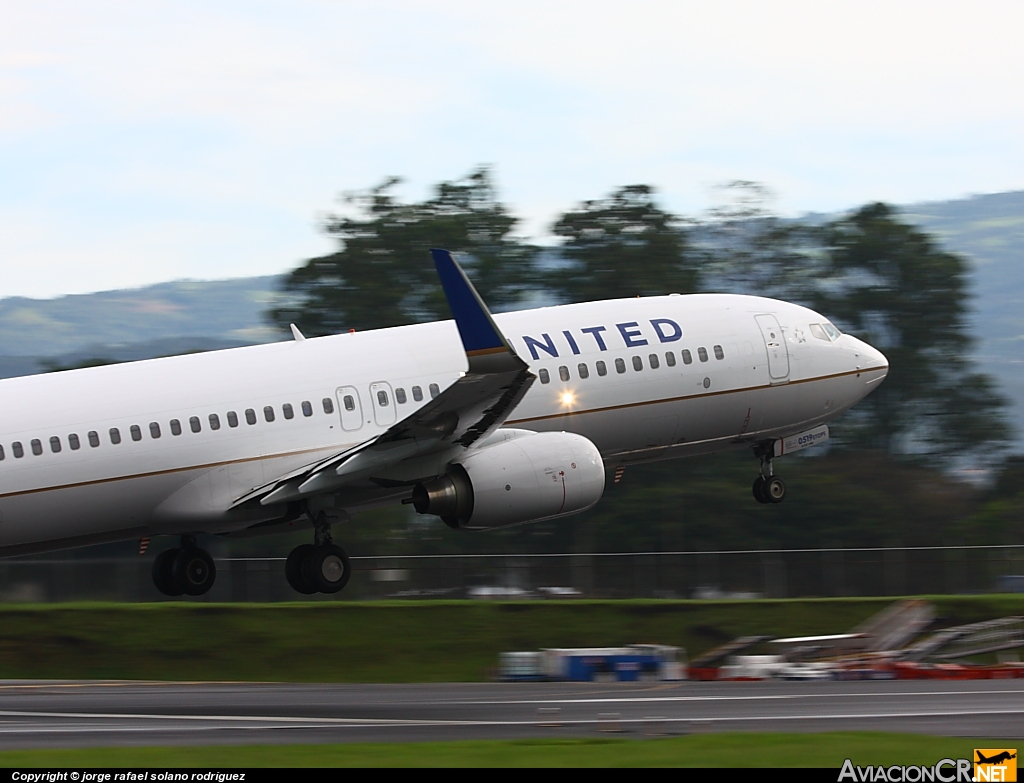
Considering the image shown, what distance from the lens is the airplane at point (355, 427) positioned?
91.9 ft

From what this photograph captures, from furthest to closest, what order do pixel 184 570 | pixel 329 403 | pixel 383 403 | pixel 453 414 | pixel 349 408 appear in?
pixel 184 570 → pixel 383 403 → pixel 349 408 → pixel 329 403 → pixel 453 414

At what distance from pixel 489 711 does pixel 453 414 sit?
19.2 ft

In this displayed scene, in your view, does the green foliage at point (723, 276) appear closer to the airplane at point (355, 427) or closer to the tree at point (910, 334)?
the tree at point (910, 334)

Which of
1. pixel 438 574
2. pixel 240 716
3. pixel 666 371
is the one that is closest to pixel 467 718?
pixel 240 716

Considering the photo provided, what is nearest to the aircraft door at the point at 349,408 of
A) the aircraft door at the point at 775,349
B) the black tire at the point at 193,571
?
the black tire at the point at 193,571

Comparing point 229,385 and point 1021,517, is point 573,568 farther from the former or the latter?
point 1021,517

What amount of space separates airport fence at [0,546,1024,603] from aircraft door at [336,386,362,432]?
13088 mm

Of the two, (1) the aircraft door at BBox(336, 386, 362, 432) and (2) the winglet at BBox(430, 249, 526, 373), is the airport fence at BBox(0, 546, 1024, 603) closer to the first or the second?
(1) the aircraft door at BBox(336, 386, 362, 432)

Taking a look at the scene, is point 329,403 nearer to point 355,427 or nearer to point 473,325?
point 355,427

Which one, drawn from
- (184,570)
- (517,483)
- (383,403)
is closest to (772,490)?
(517,483)

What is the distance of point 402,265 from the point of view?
75500mm

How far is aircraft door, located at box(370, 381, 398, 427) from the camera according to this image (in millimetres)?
→ 30375

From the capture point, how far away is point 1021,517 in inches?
2697

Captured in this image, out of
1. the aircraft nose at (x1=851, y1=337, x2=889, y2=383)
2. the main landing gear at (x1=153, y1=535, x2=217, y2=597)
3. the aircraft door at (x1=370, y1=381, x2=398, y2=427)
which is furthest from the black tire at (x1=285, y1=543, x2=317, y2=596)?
the aircraft nose at (x1=851, y1=337, x2=889, y2=383)
